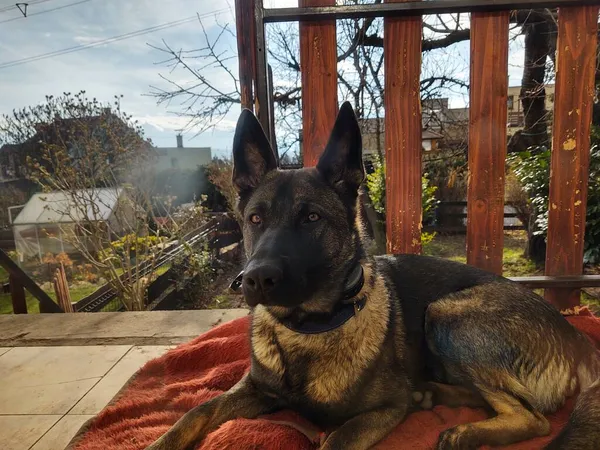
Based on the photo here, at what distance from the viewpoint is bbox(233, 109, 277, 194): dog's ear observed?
6.99 ft

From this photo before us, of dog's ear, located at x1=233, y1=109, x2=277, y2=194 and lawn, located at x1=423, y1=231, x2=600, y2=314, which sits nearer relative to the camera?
dog's ear, located at x1=233, y1=109, x2=277, y2=194

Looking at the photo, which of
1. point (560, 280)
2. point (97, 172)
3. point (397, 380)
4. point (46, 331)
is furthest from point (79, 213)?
Answer: point (560, 280)

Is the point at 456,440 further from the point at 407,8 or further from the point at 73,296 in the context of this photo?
the point at 73,296

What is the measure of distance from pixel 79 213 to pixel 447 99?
6.15m

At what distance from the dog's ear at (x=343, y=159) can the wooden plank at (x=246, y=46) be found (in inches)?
37.3

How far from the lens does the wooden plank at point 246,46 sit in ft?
8.78

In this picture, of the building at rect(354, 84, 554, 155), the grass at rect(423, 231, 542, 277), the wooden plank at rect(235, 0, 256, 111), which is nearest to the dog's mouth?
the wooden plank at rect(235, 0, 256, 111)

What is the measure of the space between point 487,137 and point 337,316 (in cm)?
168

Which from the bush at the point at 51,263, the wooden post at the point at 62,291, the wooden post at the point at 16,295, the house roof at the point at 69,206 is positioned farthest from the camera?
the bush at the point at 51,263

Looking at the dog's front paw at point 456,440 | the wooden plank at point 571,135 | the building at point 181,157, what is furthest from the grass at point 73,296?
the wooden plank at point 571,135

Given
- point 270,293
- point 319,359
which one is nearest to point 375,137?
point 319,359

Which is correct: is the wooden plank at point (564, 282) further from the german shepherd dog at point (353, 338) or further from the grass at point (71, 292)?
the grass at point (71, 292)

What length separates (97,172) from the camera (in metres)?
5.96

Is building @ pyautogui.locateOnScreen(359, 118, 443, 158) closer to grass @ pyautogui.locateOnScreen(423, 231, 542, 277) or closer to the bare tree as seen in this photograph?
grass @ pyautogui.locateOnScreen(423, 231, 542, 277)
